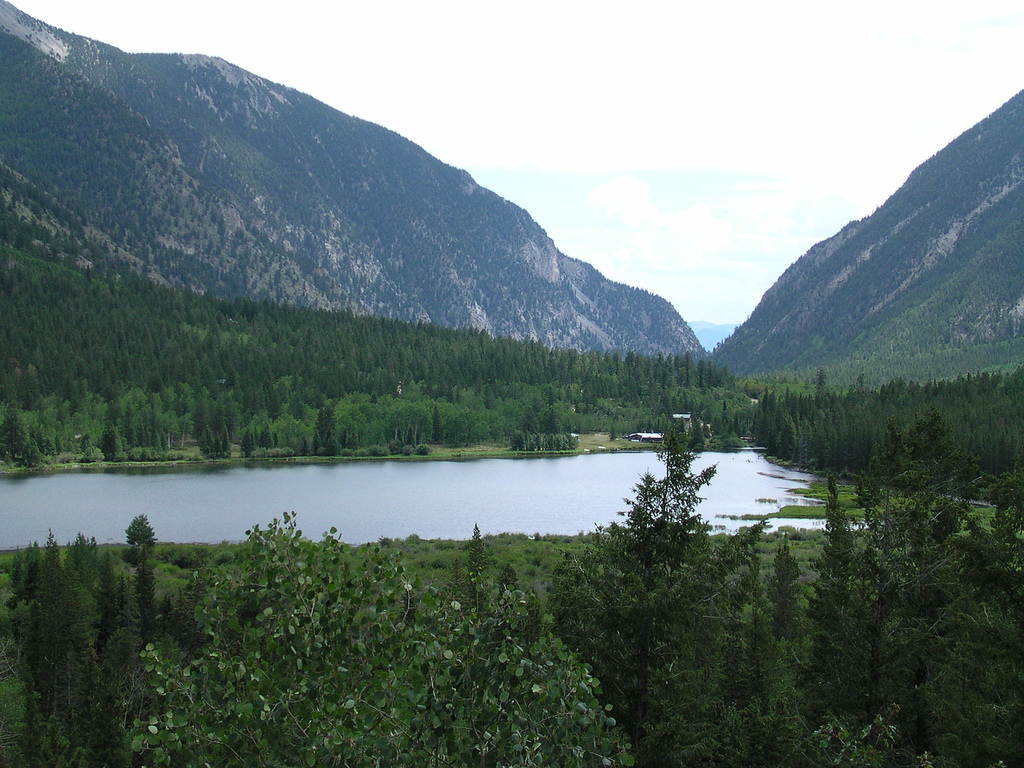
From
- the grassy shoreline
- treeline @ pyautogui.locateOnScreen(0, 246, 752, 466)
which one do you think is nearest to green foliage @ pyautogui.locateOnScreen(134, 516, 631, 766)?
the grassy shoreline

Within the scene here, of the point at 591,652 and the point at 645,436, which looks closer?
the point at 591,652

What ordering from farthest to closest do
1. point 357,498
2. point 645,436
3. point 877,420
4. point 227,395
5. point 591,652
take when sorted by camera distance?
point 645,436, point 227,395, point 877,420, point 357,498, point 591,652

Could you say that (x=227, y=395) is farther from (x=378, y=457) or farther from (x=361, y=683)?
(x=361, y=683)

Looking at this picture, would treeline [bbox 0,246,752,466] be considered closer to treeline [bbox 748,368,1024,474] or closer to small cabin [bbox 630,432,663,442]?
small cabin [bbox 630,432,663,442]

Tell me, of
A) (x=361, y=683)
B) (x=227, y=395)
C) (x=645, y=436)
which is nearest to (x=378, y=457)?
(x=227, y=395)

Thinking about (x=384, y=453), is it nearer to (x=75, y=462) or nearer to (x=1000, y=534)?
(x=75, y=462)

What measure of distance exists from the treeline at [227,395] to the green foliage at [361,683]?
131 metres

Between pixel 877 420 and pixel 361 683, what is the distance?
125214 millimetres

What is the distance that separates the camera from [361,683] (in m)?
8.13

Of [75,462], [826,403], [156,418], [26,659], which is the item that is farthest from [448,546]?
[826,403]

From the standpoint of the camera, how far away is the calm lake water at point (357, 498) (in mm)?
77625

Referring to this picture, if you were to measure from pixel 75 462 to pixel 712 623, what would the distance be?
420ft

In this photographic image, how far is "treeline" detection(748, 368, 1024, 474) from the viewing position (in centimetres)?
9627

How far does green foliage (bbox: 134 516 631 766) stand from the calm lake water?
5164 centimetres
